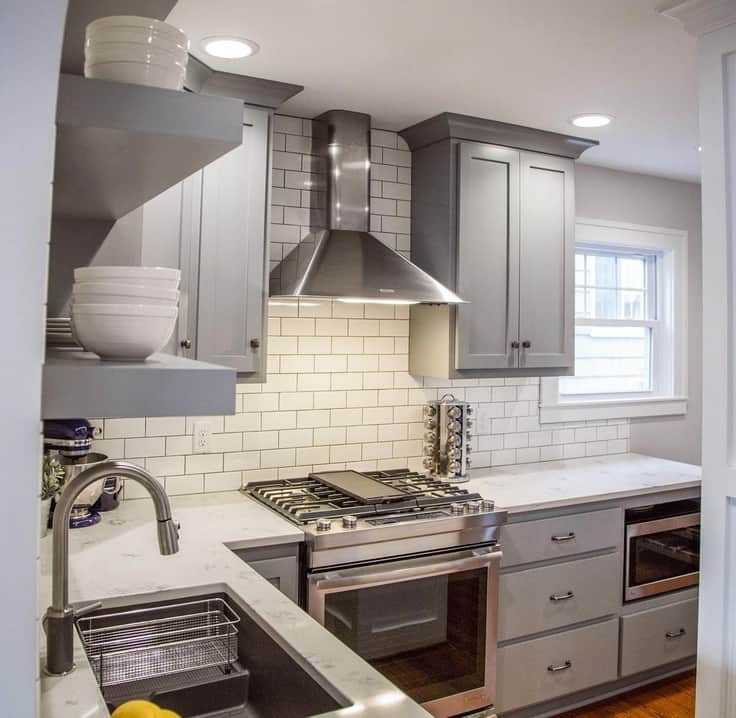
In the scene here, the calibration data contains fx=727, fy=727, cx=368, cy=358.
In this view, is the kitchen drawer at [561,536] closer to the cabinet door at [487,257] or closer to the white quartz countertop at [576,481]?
the white quartz countertop at [576,481]

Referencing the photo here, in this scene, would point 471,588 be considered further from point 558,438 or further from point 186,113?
point 186,113

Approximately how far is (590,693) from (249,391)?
2.03 metres

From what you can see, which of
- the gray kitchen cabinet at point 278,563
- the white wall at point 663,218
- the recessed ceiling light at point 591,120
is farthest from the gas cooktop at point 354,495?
the white wall at point 663,218

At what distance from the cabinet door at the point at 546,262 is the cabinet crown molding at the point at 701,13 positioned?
1.26 metres

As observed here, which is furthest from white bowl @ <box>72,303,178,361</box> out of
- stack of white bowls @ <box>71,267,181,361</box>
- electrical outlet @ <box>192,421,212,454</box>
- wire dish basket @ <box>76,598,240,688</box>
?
electrical outlet @ <box>192,421,212,454</box>

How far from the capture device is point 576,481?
3.43 m

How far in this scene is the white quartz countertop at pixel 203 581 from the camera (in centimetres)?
126

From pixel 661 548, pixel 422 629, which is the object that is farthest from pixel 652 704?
pixel 422 629

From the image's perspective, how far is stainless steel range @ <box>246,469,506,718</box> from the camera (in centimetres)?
250

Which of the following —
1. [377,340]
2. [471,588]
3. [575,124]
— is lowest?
[471,588]
